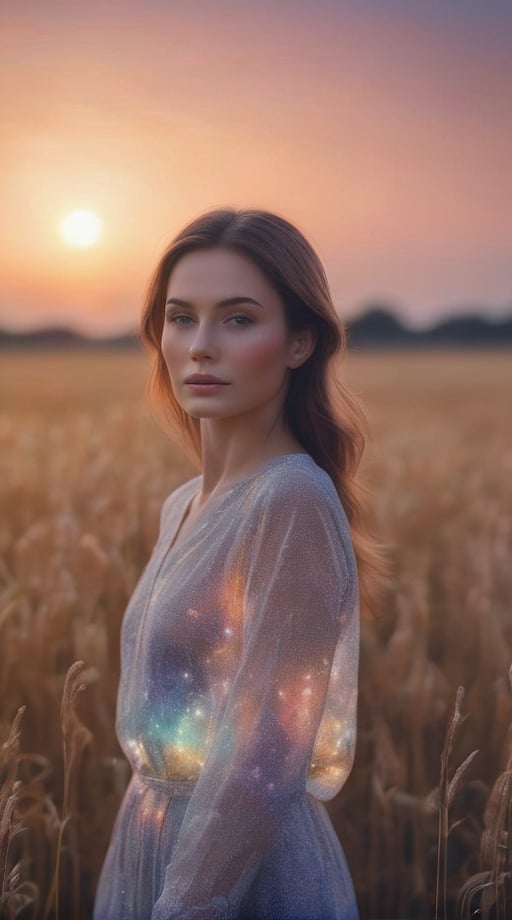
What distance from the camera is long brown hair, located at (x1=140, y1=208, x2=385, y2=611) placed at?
3.96 ft

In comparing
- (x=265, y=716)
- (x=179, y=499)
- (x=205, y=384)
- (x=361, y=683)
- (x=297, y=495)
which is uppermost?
(x=205, y=384)

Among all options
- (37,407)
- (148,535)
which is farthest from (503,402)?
(148,535)

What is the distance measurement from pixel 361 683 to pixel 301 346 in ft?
4.46

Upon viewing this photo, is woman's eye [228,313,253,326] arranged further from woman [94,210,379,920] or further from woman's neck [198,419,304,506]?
woman's neck [198,419,304,506]

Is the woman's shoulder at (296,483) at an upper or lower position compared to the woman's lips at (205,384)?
lower

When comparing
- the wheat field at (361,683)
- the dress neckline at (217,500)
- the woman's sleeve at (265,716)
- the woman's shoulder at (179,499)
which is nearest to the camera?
the woman's sleeve at (265,716)

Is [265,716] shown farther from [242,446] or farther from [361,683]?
[361,683]

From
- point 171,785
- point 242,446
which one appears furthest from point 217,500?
point 171,785

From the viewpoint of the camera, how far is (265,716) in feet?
3.45

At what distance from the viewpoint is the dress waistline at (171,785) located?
1.21 m

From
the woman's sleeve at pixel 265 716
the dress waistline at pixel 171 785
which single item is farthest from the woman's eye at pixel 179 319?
the dress waistline at pixel 171 785

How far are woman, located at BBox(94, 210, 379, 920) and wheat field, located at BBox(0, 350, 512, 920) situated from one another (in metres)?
0.12

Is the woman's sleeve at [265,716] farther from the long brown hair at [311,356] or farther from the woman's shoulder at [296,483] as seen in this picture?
the long brown hair at [311,356]

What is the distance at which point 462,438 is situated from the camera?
5.39 meters
